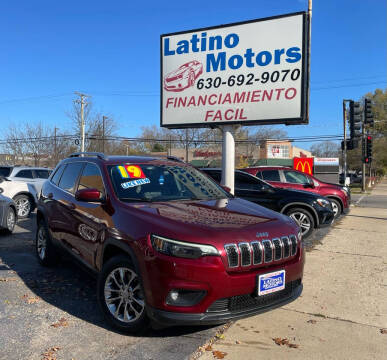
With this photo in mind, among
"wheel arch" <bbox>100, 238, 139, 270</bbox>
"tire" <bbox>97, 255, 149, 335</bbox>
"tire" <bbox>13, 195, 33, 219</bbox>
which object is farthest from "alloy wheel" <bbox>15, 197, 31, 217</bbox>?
"tire" <bbox>97, 255, 149, 335</bbox>

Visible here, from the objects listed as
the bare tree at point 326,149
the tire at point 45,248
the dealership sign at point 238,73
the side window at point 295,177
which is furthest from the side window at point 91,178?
the bare tree at point 326,149

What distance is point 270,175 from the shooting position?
1227cm

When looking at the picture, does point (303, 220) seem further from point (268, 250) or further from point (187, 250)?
point (187, 250)

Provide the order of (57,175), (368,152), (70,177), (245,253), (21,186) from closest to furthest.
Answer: (245,253)
(70,177)
(57,175)
(21,186)
(368,152)

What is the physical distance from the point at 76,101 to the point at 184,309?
42.6 meters

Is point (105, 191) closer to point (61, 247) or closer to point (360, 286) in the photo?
point (61, 247)

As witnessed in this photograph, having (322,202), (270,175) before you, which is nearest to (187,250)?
(322,202)

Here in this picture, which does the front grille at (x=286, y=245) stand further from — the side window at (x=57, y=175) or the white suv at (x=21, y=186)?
the white suv at (x=21, y=186)

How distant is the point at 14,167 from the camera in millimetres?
12719

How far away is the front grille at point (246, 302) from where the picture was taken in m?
3.12

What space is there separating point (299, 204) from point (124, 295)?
6082 mm

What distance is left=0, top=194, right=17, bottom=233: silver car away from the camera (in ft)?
26.3

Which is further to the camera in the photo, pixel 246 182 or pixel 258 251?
pixel 246 182

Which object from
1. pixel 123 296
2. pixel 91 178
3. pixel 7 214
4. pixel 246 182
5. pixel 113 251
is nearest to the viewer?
pixel 123 296
